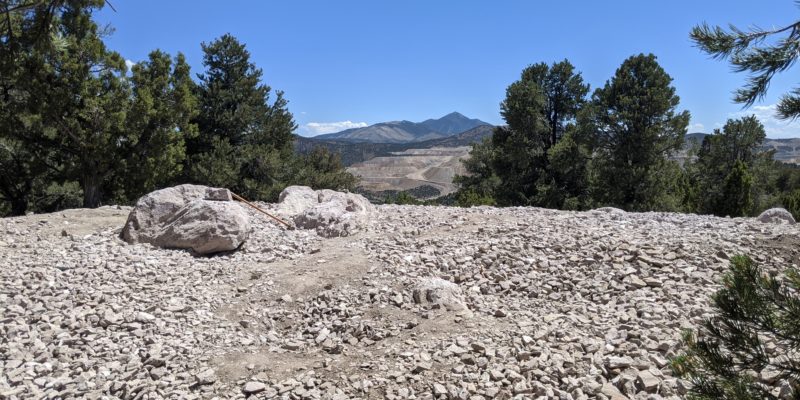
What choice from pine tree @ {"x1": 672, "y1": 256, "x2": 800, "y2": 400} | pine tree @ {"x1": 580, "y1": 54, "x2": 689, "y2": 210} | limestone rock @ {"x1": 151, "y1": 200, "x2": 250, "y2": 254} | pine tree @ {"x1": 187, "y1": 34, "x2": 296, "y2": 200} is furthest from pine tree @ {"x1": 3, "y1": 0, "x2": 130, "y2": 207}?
pine tree @ {"x1": 580, "y1": 54, "x2": 689, "y2": 210}

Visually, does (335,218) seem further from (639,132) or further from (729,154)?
(729,154)

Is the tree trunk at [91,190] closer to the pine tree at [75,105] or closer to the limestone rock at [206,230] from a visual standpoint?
the pine tree at [75,105]

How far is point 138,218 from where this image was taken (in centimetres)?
928

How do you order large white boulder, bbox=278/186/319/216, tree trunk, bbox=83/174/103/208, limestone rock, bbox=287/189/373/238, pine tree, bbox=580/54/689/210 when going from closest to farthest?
limestone rock, bbox=287/189/373/238, large white boulder, bbox=278/186/319/216, tree trunk, bbox=83/174/103/208, pine tree, bbox=580/54/689/210

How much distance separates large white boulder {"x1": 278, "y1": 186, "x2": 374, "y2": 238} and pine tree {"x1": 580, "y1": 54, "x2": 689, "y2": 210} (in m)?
14.0

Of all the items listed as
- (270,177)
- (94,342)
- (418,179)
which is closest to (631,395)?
(94,342)

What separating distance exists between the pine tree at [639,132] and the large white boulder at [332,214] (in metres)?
14.0

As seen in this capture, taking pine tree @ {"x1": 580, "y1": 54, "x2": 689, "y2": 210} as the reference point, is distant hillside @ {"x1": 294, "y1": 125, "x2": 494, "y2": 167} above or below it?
above

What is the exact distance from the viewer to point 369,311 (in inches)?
251

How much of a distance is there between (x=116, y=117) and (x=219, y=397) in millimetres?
13276

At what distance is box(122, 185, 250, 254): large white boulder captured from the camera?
28.5ft

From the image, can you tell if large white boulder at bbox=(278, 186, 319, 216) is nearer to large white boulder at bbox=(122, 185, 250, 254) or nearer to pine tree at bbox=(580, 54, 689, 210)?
large white boulder at bbox=(122, 185, 250, 254)

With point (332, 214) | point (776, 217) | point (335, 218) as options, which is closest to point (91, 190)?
point (332, 214)

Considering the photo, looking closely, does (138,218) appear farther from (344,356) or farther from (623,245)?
(623,245)
